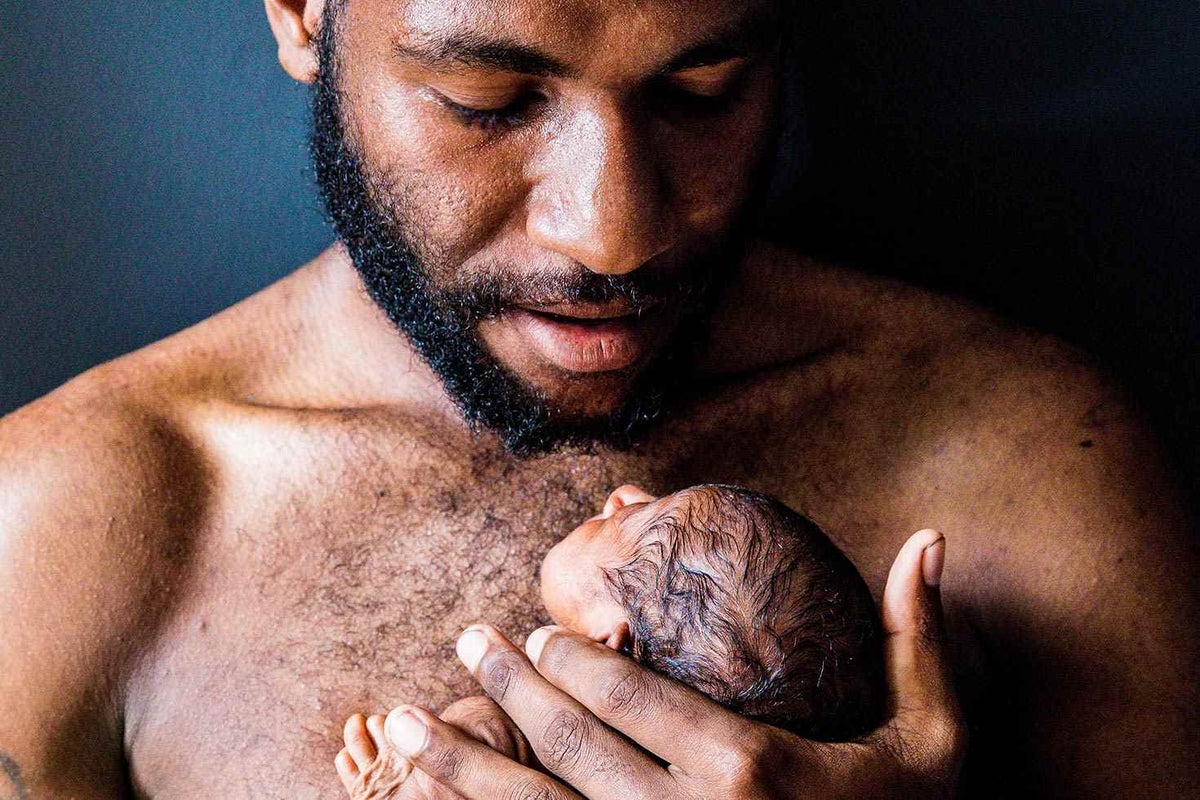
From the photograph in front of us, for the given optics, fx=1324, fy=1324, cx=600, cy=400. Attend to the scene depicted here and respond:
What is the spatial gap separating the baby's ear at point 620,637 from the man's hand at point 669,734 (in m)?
0.02

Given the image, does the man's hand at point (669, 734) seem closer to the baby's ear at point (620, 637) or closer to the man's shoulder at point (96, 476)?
the baby's ear at point (620, 637)

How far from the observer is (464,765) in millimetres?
1601

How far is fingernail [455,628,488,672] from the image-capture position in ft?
5.51

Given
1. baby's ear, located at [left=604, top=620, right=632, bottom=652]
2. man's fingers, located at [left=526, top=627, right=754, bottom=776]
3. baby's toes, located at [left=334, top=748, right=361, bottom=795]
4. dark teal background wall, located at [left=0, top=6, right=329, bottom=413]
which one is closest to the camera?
man's fingers, located at [left=526, top=627, right=754, bottom=776]

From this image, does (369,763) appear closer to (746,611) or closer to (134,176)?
(746,611)

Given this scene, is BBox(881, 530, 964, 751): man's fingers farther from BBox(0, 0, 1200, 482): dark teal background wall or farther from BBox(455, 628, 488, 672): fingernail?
BBox(0, 0, 1200, 482): dark teal background wall

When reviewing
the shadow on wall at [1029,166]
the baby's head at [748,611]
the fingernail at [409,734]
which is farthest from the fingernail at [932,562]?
the shadow on wall at [1029,166]

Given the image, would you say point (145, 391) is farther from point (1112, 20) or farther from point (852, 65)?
point (1112, 20)

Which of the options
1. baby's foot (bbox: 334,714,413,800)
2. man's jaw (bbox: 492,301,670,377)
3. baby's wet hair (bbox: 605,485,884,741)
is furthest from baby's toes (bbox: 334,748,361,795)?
man's jaw (bbox: 492,301,670,377)

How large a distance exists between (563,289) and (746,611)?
483mm

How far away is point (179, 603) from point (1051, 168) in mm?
1724

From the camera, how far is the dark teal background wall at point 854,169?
241 cm

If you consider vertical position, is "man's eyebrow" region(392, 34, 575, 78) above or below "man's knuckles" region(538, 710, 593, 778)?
above

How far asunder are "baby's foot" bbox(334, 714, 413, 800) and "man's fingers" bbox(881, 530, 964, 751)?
630mm
